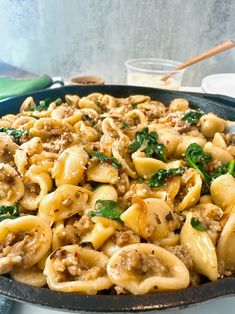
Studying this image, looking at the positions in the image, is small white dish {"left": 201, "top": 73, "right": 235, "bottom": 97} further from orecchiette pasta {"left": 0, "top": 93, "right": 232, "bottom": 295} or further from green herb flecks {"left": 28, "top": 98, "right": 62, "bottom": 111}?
green herb flecks {"left": 28, "top": 98, "right": 62, "bottom": 111}

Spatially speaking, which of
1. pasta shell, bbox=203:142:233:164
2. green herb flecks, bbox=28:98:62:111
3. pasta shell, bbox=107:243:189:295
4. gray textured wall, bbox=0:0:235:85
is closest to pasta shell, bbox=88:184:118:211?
pasta shell, bbox=107:243:189:295

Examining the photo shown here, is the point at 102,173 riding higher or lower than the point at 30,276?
higher

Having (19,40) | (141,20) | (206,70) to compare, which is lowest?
(206,70)

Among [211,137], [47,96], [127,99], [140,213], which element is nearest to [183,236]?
[140,213]

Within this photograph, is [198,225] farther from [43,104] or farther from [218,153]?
[43,104]

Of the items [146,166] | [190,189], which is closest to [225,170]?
[190,189]

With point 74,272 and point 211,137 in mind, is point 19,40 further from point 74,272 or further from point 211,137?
point 74,272

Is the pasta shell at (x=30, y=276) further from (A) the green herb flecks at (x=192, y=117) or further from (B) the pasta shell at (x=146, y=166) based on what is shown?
(A) the green herb flecks at (x=192, y=117)
